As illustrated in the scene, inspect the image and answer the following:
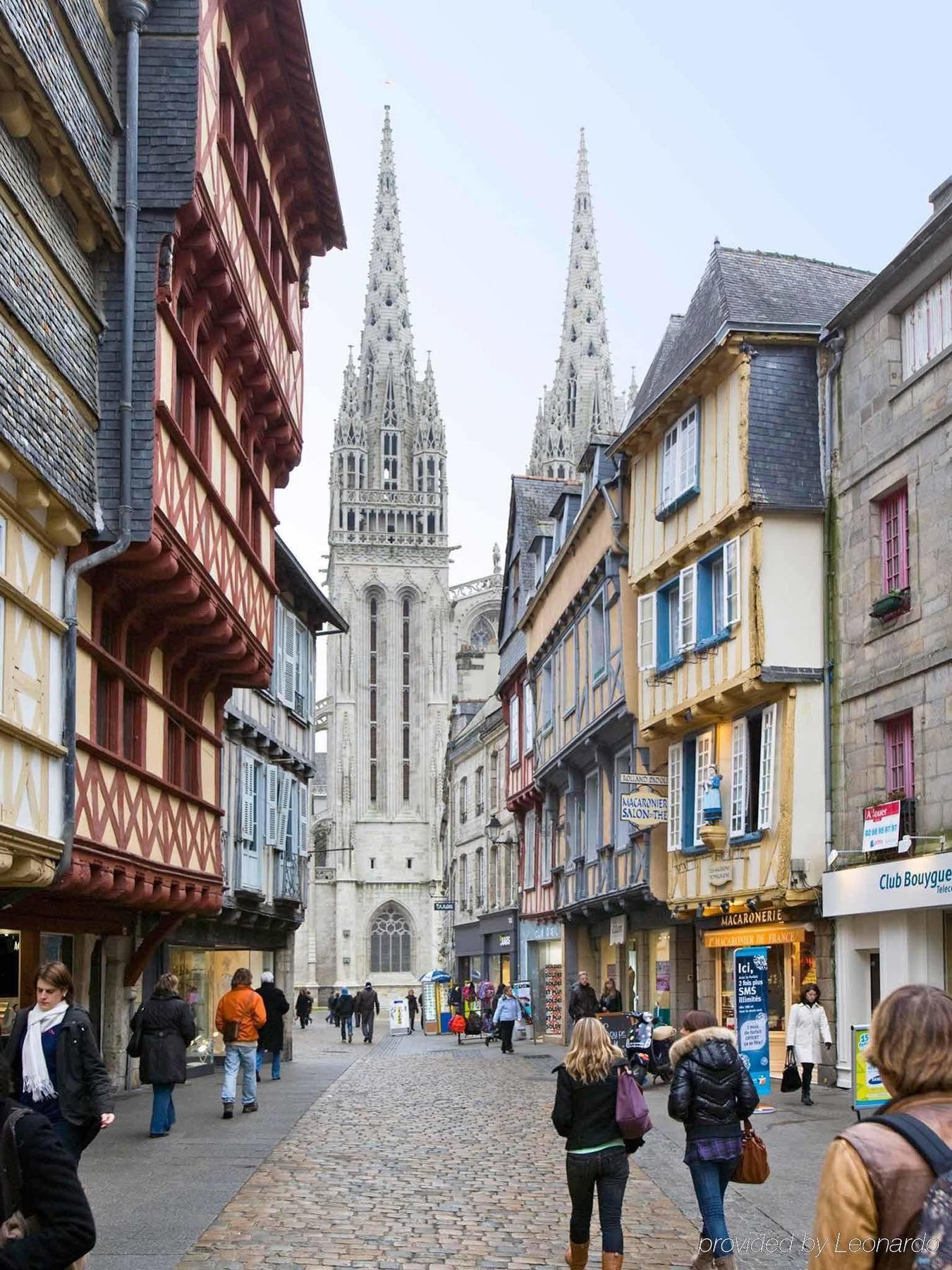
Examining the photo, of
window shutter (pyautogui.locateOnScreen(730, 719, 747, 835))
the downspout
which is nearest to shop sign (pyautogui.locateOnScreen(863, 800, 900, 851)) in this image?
window shutter (pyautogui.locateOnScreen(730, 719, 747, 835))

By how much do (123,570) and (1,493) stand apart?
A: 2777mm

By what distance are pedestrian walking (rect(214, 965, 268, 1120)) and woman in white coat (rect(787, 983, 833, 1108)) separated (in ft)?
17.4

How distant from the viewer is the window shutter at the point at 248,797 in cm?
2380

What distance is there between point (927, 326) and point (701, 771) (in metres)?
6.72

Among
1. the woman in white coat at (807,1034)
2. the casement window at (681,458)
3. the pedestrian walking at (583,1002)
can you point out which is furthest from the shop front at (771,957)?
the casement window at (681,458)

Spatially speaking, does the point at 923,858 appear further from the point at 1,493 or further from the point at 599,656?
the point at 599,656

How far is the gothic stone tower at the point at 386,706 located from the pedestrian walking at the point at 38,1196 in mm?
88124

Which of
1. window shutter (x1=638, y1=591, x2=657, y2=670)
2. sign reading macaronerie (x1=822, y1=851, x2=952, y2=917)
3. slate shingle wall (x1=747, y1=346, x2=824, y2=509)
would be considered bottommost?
sign reading macaronerie (x1=822, y1=851, x2=952, y2=917)

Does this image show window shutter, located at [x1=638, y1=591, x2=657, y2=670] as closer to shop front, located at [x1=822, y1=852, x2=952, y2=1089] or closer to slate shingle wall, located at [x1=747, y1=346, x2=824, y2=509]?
slate shingle wall, located at [x1=747, y1=346, x2=824, y2=509]

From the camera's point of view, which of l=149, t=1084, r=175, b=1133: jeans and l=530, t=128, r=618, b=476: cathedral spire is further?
l=530, t=128, r=618, b=476: cathedral spire

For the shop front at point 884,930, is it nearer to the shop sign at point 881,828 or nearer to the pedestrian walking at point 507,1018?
the shop sign at point 881,828

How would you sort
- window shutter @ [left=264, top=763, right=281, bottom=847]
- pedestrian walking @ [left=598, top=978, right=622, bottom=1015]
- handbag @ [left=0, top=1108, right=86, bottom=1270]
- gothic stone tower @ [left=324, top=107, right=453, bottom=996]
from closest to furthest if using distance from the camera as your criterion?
handbag @ [left=0, top=1108, right=86, bottom=1270]
pedestrian walking @ [left=598, top=978, right=622, bottom=1015]
window shutter @ [left=264, top=763, right=281, bottom=847]
gothic stone tower @ [left=324, top=107, right=453, bottom=996]

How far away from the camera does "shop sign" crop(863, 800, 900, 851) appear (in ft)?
54.3

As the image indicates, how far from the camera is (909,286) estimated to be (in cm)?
1714
